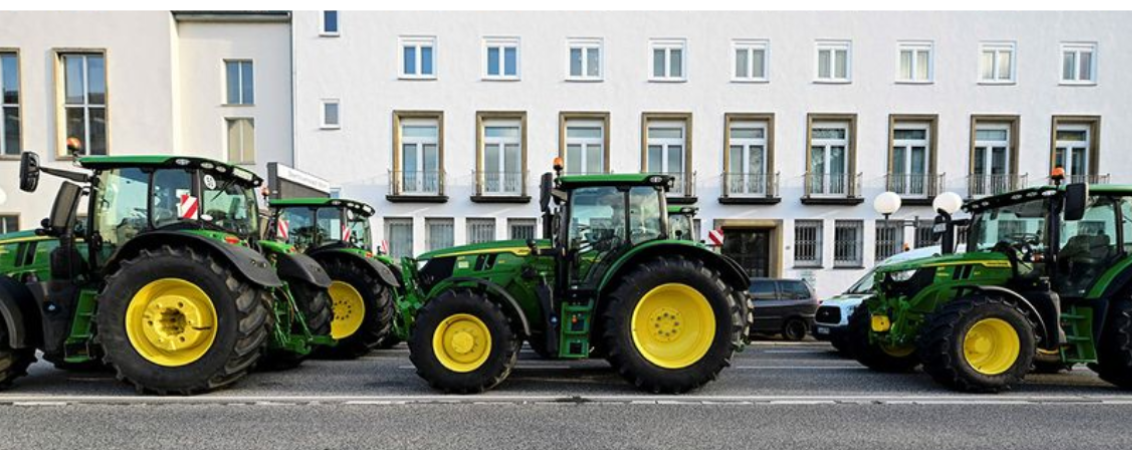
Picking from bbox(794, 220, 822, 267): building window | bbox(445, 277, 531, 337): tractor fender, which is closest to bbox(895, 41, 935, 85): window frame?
bbox(794, 220, 822, 267): building window

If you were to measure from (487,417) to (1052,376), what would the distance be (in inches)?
249

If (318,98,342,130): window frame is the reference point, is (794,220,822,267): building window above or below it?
below

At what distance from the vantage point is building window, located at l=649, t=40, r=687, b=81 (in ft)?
52.0

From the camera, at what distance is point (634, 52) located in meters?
15.8

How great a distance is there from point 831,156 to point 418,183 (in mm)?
11953

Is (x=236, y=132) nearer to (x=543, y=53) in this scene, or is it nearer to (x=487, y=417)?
(x=543, y=53)

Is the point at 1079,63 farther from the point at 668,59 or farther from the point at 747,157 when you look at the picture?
the point at 668,59

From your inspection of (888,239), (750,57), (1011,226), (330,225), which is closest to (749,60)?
(750,57)

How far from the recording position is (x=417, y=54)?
51.8ft

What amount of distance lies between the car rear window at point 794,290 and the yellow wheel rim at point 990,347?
520 centimetres

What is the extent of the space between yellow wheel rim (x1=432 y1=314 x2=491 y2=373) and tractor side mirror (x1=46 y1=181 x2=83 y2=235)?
3.44 meters

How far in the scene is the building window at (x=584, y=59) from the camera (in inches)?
623

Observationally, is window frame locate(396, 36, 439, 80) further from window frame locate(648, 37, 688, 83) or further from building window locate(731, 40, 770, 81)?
building window locate(731, 40, 770, 81)

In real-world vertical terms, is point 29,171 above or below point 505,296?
above
